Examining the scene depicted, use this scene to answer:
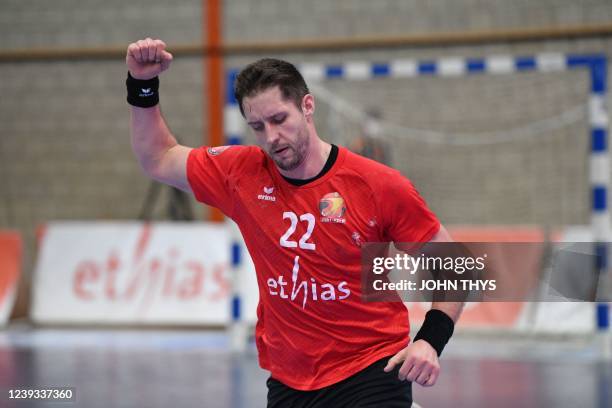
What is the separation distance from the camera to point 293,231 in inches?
111

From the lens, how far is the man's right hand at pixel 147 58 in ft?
9.27

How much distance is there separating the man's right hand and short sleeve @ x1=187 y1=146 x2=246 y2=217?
0.35 metres

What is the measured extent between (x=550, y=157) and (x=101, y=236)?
17.7 feet

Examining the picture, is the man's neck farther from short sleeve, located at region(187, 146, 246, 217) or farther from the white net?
the white net

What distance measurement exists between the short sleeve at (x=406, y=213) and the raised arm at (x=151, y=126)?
30.4 inches

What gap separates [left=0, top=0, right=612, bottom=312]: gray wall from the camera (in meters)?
9.98

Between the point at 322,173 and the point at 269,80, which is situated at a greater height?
the point at 269,80

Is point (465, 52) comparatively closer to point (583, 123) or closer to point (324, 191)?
point (583, 123)

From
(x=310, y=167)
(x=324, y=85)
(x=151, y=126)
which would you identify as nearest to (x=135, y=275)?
(x=324, y=85)

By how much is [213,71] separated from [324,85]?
217 cm

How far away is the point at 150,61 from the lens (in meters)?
2.88

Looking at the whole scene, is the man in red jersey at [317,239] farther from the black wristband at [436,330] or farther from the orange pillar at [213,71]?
the orange pillar at [213,71]

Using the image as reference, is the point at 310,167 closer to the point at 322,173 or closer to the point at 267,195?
the point at 322,173

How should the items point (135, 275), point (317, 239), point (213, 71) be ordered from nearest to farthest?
1. point (317, 239)
2. point (135, 275)
3. point (213, 71)
